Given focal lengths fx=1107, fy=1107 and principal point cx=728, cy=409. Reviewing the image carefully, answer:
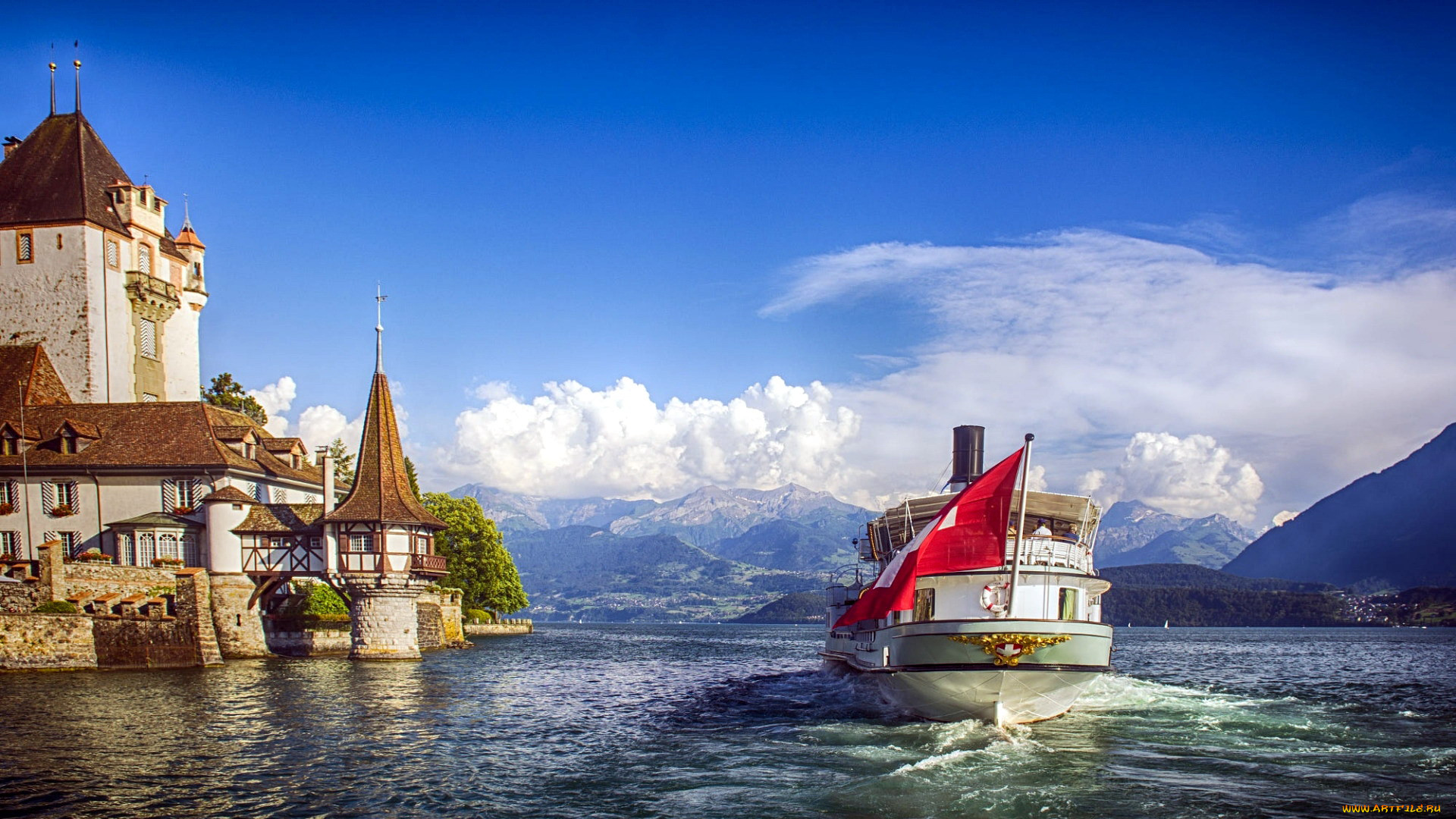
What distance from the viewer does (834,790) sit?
25578 millimetres

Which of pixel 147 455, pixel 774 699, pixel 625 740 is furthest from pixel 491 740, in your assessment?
pixel 147 455

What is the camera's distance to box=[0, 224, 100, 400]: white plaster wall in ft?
241

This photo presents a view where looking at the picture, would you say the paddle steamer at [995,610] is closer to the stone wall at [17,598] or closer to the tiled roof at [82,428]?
the stone wall at [17,598]

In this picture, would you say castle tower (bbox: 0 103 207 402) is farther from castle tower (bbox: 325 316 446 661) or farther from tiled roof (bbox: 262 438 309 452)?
castle tower (bbox: 325 316 446 661)

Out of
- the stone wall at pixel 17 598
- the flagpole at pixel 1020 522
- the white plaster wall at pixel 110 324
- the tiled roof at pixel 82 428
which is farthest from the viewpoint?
the white plaster wall at pixel 110 324

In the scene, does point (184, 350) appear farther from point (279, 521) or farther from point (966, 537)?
point (966, 537)

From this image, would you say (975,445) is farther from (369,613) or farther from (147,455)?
(147,455)

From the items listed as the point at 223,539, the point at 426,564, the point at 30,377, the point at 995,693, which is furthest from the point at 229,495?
the point at 995,693

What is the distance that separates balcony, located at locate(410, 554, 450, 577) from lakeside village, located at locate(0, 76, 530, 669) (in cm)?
12

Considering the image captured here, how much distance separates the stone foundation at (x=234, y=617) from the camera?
200 feet

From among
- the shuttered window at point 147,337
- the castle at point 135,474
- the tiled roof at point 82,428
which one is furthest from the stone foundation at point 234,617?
the shuttered window at point 147,337

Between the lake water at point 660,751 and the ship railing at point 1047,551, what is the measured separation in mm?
5351

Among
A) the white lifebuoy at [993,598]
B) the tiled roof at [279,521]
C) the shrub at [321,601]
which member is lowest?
the shrub at [321,601]

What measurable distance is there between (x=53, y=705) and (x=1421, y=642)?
168 m
